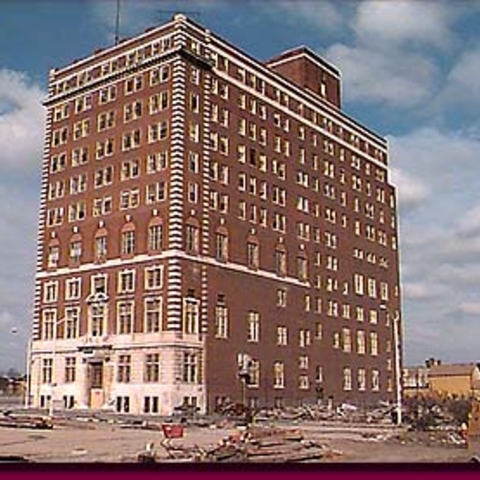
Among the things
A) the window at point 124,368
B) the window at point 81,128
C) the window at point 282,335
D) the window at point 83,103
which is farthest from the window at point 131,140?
the window at point 282,335

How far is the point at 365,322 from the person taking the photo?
60.4m

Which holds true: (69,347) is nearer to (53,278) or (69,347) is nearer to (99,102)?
(53,278)

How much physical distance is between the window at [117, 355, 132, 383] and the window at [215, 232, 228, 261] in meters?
7.33

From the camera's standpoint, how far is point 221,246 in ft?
146

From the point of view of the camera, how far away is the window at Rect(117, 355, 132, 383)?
41.4m

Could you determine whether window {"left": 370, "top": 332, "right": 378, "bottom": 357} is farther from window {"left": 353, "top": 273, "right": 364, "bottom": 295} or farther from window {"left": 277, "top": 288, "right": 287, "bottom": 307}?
window {"left": 277, "top": 288, "right": 287, "bottom": 307}

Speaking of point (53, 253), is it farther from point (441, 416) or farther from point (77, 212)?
point (441, 416)

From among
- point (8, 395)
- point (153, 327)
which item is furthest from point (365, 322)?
point (8, 395)

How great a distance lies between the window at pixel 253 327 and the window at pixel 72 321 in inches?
372

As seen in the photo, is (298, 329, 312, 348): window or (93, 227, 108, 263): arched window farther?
(298, 329, 312, 348): window

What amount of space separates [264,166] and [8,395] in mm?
23281

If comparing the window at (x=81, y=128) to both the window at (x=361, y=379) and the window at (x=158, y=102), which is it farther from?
the window at (x=361, y=379)

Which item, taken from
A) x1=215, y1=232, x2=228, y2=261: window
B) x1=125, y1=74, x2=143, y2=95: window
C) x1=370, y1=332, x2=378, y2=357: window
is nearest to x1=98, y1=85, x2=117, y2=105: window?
x1=125, y1=74, x2=143, y2=95: window

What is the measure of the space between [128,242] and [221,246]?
509 centimetres
